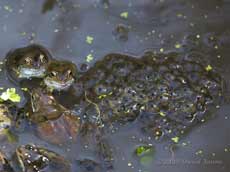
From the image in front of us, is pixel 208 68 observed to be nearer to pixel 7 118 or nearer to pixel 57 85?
pixel 57 85

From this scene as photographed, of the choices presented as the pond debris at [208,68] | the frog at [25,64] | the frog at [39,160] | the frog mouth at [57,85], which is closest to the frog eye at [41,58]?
the frog at [25,64]

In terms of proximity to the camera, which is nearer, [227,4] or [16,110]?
[16,110]

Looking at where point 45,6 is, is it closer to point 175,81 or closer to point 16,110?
point 16,110

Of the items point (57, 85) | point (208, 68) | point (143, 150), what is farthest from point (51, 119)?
point (208, 68)

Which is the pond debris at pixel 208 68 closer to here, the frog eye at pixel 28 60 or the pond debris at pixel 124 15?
the pond debris at pixel 124 15

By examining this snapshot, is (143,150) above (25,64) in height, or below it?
below

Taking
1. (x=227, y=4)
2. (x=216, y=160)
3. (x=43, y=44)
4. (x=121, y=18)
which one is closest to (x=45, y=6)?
(x=43, y=44)
